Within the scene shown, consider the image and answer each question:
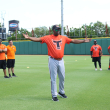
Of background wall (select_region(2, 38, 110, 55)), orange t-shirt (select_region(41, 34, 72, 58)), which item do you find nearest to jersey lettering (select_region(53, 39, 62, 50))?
orange t-shirt (select_region(41, 34, 72, 58))

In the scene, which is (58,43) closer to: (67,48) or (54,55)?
(54,55)

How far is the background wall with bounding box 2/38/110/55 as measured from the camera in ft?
132

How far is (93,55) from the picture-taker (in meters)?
15.7

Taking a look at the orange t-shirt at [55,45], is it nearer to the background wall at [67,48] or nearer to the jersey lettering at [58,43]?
the jersey lettering at [58,43]

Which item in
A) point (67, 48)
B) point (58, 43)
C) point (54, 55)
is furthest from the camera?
point (67, 48)

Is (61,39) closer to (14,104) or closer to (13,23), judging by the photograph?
(14,104)

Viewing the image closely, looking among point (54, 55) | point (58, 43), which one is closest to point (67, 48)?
point (58, 43)

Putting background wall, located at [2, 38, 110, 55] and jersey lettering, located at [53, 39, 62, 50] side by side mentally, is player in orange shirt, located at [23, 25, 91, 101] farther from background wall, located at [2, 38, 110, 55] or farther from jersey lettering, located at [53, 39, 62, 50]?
background wall, located at [2, 38, 110, 55]

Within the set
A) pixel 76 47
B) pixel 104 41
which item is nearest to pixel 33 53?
pixel 76 47

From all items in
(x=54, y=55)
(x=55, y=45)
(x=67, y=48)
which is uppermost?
(x=55, y=45)

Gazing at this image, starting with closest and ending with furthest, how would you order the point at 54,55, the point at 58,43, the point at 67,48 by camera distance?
the point at 54,55 < the point at 58,43 < the point at 67,48

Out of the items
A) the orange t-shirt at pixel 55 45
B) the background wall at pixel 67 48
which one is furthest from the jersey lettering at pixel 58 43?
the background wall at pixel 67 48

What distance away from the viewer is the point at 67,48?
44.1 metres

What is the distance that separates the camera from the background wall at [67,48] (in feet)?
132
